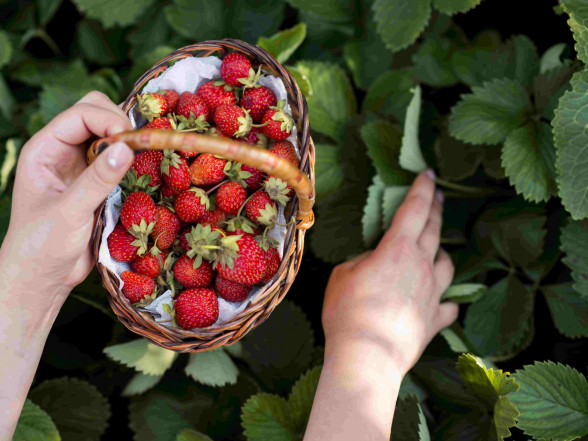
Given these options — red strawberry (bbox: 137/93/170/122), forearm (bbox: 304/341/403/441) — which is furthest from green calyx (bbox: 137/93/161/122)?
forearm (bbox: 304/341/403/441)

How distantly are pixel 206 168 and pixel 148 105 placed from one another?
0.14 meters

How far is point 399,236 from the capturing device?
1.00 m

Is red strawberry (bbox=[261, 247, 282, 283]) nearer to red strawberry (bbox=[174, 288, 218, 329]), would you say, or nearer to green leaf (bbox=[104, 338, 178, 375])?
red strawberry (bbox=[174, 288, 218, 329])

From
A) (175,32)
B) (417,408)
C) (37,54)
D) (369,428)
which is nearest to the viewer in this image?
(369,428)

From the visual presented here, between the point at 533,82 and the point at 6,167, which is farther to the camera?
the point at 6,167

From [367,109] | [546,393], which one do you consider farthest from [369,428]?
[367,109]

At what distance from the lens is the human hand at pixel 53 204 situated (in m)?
0.71

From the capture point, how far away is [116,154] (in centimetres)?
65

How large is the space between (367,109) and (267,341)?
22.2 inches

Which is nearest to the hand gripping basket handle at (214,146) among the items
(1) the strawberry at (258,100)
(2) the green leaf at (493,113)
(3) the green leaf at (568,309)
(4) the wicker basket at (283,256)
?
(4) the wicker basket at (283,256)

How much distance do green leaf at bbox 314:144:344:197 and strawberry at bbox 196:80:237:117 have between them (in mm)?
259

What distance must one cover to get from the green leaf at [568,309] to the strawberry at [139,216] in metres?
0.82

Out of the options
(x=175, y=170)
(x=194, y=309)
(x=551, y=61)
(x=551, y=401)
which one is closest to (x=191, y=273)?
(x=194, y=309)

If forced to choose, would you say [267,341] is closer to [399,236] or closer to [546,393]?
[399,236]
